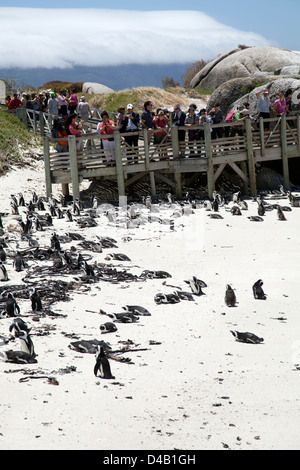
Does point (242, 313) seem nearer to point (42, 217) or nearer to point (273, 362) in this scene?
point (273, 362)

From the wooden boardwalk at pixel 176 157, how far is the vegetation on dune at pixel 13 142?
3.07m

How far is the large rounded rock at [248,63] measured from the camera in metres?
34.9

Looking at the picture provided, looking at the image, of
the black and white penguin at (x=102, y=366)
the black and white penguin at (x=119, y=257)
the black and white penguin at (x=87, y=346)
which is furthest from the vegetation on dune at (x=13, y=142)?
the black and white penguin at (x=102, y=366)

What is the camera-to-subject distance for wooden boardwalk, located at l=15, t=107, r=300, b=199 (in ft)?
61.1

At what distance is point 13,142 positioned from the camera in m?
23.6

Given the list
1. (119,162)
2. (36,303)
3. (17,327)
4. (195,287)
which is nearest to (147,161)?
(119,162)

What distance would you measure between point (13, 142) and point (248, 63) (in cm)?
1686

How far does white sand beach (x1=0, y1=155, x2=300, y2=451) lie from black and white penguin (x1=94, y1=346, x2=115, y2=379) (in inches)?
3.8

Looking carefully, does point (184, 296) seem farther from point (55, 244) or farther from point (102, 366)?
point (55, 244)

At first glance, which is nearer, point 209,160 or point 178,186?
point 209,160

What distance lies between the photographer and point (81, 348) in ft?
26.7

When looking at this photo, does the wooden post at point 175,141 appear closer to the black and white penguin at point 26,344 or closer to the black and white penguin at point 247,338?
the black and white penguin at point 247,338
